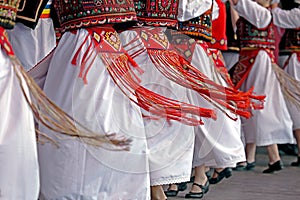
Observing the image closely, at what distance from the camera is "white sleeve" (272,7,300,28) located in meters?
6.23

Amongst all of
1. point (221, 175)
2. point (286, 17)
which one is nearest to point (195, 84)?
A: point (221, 175)

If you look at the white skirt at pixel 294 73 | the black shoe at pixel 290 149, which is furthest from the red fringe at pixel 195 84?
the black shoe at pixel 290 149

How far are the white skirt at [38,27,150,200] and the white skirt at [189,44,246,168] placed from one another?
129 centimetres

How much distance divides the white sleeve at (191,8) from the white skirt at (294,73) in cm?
194

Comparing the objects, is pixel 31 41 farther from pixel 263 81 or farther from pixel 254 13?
pixel 263 81

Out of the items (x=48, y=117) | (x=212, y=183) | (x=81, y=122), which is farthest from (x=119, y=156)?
(x=212, y=183)

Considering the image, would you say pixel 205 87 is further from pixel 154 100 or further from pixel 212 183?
pixel 212 183

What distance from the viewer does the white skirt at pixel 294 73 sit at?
643 centimetres

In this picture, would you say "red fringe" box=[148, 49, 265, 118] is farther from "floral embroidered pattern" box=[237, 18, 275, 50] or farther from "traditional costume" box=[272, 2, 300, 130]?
"traditional costume" box=[272, 2, 300, 130]

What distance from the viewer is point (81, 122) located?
341 cm

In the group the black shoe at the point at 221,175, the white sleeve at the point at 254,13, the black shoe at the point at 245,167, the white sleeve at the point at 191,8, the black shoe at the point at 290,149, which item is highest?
the white sleeve at the point at 191,8

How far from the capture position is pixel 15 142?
2.91m

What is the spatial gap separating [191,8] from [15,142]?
1.96 metres

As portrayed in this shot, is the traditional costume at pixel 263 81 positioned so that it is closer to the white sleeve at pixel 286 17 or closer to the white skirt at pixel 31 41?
the white sleeve at pixel 286 17
